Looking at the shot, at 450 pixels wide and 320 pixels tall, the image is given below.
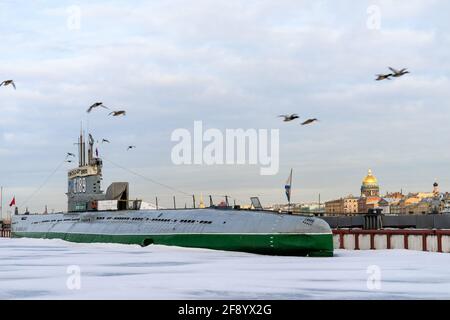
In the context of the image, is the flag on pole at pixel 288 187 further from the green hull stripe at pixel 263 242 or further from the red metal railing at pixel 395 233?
the green hull stripe at pixel 263 242

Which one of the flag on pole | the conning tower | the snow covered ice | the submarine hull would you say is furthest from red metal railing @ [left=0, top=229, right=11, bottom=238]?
the snow covered ice

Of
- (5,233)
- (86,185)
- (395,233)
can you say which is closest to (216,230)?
(395,233)

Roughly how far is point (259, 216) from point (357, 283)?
55.7ft

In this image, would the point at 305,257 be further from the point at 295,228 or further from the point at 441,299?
the point at 441,299

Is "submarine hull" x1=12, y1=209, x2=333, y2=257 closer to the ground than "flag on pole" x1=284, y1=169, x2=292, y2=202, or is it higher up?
closer to the ground

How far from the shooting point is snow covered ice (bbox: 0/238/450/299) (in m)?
22.9

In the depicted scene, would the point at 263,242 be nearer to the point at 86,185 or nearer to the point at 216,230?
the point at 216,230

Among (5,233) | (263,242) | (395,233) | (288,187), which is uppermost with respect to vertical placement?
(288,187)

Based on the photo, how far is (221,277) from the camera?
27.9 meters

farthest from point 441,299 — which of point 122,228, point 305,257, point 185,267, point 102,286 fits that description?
point 122,228

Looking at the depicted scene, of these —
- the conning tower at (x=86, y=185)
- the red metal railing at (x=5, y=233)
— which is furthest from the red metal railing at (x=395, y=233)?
the red metal railing at (x=5, y=233)

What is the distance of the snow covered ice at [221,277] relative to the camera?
75.2 ft

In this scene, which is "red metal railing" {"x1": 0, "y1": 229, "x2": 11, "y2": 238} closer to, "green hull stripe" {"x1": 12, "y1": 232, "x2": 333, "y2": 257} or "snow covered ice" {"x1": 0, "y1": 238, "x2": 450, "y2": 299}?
"green hull stripe" {"x1": 12, "y1": 232, "x2": 333, "y2": 257}
